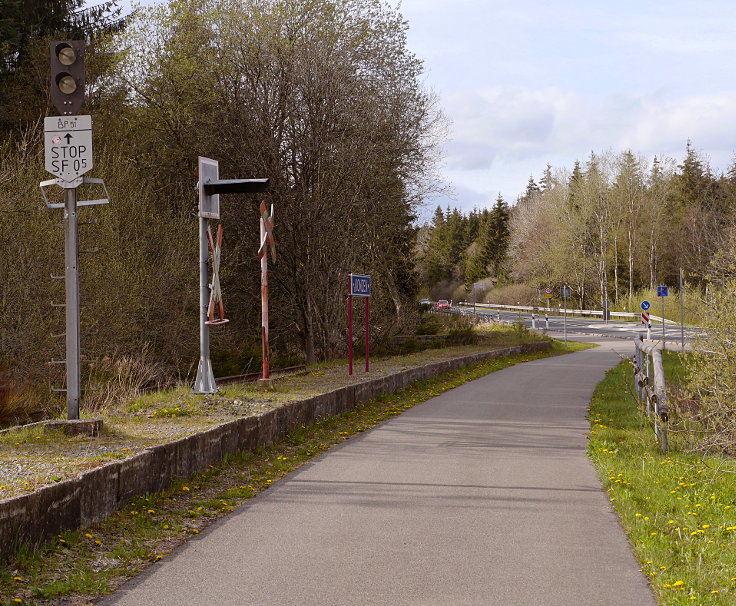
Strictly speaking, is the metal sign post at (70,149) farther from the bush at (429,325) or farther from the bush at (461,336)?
the bush at (429,325)

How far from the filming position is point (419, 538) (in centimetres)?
619

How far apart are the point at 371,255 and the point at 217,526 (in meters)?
21.5

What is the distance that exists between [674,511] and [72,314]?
609 centimetres

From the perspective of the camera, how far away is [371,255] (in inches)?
1094

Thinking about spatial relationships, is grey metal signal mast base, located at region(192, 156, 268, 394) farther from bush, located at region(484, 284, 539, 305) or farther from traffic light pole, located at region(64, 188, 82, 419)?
bush, located at region(484, 284, 539, 305)

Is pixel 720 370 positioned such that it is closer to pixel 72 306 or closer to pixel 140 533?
pixel 140 533

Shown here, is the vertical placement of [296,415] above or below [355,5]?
below

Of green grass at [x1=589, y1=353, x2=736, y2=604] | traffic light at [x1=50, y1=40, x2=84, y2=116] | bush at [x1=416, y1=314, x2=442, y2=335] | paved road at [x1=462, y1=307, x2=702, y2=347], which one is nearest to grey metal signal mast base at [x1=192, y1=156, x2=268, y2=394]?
traffic light at [x1=50, y1=40, x2=84, y2=116]

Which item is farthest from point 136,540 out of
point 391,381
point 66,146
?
point 391,381

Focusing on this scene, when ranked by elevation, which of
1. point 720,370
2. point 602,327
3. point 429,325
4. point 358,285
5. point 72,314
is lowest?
point 602,327

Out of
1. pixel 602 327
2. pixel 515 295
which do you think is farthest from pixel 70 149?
pixel 515 295

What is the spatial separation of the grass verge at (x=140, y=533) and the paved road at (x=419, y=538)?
206mm

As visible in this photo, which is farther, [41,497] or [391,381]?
[391,381]

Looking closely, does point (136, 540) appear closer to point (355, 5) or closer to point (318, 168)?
point (318, 168)
